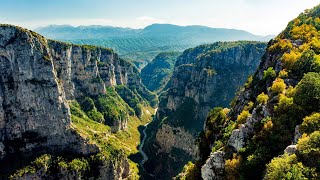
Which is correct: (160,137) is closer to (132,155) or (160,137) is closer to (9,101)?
(132,155)

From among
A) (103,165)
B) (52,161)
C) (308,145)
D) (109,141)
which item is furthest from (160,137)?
(308,145)

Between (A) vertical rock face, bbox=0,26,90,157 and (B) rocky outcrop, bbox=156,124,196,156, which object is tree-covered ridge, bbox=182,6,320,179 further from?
(B) rocky outcrop, bbox=156,124,196,156

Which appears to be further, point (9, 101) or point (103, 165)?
point (103, 165)

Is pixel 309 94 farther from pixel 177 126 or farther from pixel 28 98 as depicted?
pixel 177 126

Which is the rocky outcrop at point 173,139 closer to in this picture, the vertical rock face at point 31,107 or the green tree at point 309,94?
the vertical rock face at point 31,107

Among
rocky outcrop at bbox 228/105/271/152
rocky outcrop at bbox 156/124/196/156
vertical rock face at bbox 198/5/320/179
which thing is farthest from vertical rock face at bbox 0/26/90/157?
rocky outcrop at bbox 228/105/271/152

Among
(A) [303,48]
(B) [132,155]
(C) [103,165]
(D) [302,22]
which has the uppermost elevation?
(D) [302,22]

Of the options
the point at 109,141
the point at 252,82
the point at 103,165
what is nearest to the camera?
the point at 252,82
